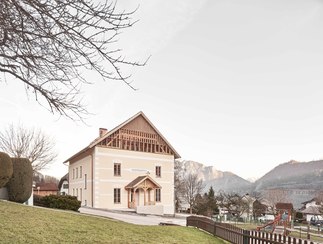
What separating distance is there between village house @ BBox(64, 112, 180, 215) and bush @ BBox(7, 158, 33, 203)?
13.4 meters

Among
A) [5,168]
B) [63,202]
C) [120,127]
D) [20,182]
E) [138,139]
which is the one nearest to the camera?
[5,168]

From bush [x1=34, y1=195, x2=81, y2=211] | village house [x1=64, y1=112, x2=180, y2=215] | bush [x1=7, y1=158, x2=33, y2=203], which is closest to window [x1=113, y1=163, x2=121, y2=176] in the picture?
village house [x1=64, y1=112, x2=180, y2=215]

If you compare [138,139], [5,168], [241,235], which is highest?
[138,139]

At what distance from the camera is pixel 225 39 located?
1427 cm

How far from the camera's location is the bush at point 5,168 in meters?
18.9

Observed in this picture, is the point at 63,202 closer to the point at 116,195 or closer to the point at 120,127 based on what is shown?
the point at 116,195

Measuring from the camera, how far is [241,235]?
40.0ft

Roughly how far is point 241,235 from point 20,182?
550 inches

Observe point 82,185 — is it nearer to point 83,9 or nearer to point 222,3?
point 222,3

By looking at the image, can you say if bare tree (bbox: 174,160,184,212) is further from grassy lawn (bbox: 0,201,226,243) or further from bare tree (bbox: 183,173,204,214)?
grassy lawn (bbox: 0,201,226,243)

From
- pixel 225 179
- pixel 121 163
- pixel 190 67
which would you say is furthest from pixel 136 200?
pixel 225 179

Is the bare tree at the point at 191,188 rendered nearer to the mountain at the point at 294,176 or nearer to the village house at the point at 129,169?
the village house at the point at 129,169

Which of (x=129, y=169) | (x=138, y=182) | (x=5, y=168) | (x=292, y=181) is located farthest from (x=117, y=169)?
(x=292, y=181)

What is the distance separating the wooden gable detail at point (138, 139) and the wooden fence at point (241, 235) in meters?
18.1
